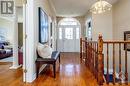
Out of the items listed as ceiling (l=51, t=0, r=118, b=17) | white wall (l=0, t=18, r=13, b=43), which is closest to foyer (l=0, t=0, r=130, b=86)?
ceiling (l=51, t=0, r=118, b=17)

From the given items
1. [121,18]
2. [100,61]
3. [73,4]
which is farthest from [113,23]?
[100,61]

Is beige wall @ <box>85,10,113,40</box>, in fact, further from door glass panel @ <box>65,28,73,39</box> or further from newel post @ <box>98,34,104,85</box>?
newel post @ <box>98,34,104,85</box>

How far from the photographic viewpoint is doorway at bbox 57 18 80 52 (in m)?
12.6

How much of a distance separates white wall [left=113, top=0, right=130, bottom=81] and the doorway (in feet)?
14.7

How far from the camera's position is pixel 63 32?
1259 centimetres

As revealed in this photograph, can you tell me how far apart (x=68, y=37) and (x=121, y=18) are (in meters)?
5.82

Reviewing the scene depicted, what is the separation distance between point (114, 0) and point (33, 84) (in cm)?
555

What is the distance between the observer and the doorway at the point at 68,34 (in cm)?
1258

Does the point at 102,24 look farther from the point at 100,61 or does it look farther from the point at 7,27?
the point at 7,27

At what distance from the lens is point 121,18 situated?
7309 mm

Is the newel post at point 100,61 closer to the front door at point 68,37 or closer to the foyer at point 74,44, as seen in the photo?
the foyer at point 74,44

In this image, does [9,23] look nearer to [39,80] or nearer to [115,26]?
[115,26]

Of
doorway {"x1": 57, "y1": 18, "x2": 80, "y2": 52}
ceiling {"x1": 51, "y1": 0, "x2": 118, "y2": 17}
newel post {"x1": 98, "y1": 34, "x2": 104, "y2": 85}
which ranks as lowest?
newel post {"x1": 98, "y1": 34, "x2": 104, "y2": 85}

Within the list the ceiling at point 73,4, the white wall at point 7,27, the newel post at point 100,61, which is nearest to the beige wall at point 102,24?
the ceiling at point 73,4
